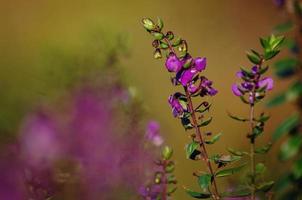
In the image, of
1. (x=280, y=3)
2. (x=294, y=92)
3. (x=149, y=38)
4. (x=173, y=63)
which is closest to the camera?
(x=173, y=63)

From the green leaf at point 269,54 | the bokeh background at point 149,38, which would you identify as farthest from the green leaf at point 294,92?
the bokeh background at point 149,38

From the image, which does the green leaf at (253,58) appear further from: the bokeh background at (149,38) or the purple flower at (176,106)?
the bokeh background at (149,38)

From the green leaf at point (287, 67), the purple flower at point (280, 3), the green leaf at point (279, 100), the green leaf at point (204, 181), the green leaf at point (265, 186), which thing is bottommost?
the green leaf at point (265, 186)

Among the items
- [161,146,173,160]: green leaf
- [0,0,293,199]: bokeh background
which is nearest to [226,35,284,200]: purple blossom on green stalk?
[161,146,173,160]: green leaf

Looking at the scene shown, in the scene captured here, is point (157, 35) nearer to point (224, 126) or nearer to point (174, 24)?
point (224, 126)

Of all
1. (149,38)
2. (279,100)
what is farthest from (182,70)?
(149,38)

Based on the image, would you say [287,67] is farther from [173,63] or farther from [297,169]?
[173,63]
